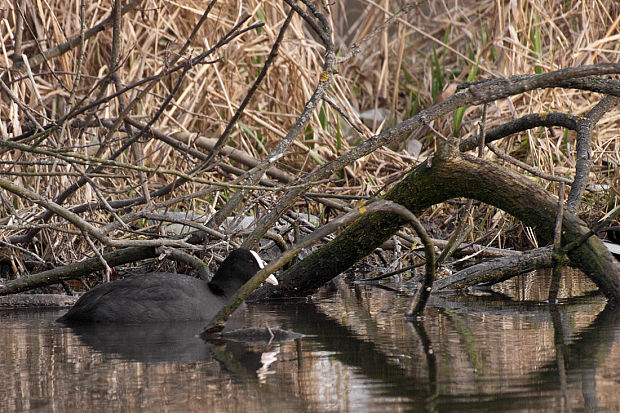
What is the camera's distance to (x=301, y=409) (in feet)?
9.14

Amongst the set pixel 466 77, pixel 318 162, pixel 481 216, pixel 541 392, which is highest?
pixel 466 77

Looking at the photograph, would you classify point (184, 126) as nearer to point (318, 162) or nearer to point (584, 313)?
point (318, 162)

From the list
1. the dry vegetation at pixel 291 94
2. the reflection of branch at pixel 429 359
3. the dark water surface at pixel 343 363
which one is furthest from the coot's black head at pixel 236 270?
the reflection of branch at pixel 429 359

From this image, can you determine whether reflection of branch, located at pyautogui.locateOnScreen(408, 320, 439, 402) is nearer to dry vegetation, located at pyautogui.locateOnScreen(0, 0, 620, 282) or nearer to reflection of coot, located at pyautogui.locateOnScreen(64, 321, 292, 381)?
reflection of coot, located at pyautogui.locateOnScreen(64, 321, 292, 381)

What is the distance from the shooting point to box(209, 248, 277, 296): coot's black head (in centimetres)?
557

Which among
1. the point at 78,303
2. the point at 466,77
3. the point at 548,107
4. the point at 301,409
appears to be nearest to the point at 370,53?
the point at 466,77

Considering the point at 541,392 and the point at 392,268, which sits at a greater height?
the point at 392,268

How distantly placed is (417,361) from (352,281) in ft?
10.9

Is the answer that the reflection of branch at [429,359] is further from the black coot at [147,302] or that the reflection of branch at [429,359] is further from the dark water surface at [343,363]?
the black coot at [147,302]

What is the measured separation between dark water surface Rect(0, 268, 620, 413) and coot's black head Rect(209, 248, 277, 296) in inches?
13.1

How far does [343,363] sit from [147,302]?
2.00 meters

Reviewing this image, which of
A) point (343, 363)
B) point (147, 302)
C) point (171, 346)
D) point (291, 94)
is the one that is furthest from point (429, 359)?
point (291, 94)

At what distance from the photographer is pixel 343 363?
140 inches

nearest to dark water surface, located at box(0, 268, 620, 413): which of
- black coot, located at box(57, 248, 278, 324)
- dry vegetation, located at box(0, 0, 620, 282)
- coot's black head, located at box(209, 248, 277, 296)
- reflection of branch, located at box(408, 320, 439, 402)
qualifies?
reflection of branch, located at box(408, 320, 439, 402)
